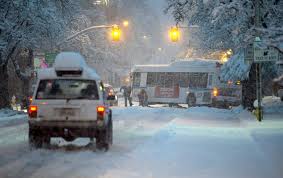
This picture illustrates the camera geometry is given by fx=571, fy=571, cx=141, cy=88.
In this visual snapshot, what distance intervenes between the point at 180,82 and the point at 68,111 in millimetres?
32542

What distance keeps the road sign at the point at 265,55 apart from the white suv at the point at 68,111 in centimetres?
982

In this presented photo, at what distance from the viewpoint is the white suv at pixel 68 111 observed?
Answer: 13859 mm

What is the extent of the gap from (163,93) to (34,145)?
106ft

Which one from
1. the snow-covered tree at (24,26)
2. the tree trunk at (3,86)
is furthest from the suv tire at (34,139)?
the tree trunk at (3,86)

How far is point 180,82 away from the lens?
46062 mm

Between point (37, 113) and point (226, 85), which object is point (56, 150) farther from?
point (226, 85)

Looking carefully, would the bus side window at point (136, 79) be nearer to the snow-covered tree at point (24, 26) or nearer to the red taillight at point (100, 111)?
the snow-covered tree at point (24, 26)

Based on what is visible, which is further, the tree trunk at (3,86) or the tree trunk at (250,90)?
the tree trunk at (3,86)

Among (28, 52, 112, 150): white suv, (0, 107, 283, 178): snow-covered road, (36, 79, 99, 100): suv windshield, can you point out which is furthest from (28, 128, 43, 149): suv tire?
(36, 79, 99, 100): suv windshield

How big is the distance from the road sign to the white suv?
32.2 feet

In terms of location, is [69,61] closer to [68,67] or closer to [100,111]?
[68,67]

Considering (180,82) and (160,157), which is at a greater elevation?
(180,82)

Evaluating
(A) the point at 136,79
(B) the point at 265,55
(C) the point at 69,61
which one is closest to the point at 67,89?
(C) the point at 69,61

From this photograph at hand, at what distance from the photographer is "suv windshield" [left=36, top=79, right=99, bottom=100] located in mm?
14172
